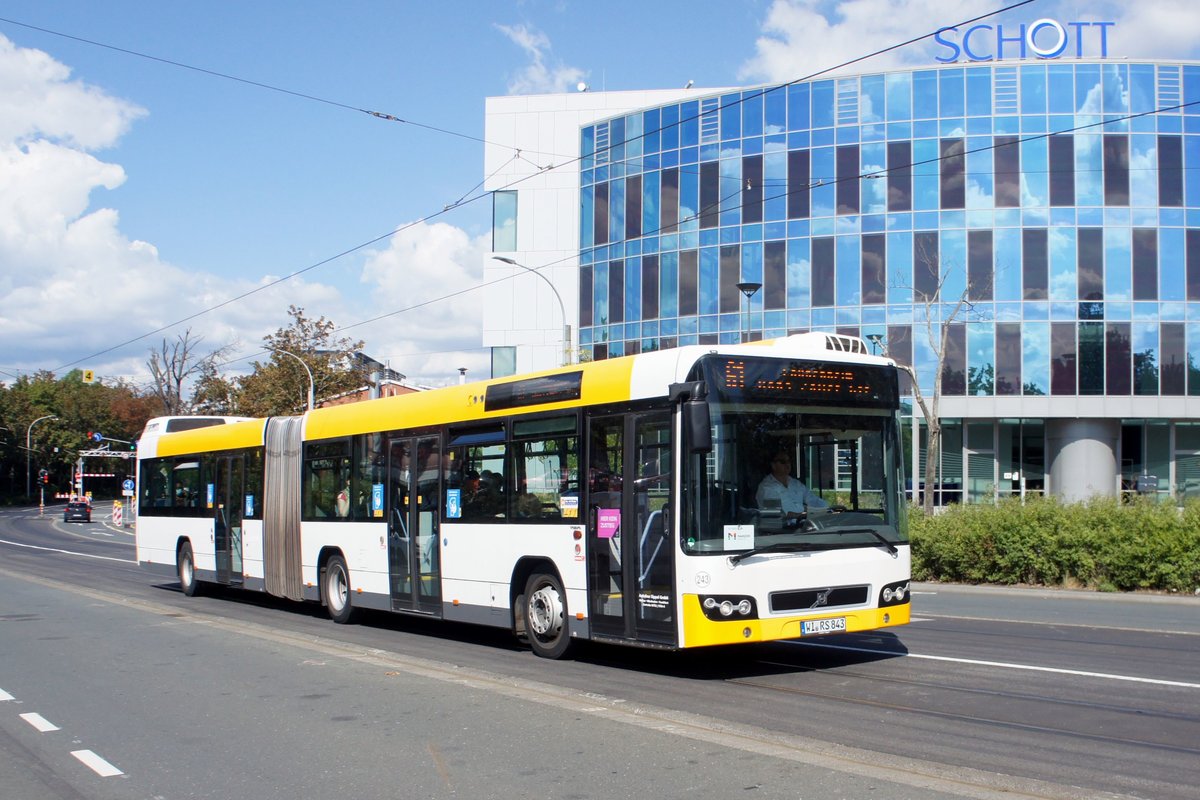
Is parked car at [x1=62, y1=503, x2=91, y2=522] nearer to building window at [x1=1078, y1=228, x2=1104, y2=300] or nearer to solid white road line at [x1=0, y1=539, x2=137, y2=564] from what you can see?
solid white road line at [x1=0, y1=539, x2=137, y2=564]

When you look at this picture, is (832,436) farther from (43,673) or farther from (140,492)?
(140,492)

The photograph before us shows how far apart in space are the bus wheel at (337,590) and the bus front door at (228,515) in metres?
3.34

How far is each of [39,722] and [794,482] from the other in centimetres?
646

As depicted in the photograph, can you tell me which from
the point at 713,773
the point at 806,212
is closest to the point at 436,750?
the point at 713,773

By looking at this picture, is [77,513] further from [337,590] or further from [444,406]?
[444,406]

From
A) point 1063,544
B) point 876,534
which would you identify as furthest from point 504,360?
point 876,534

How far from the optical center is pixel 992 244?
4066 cm

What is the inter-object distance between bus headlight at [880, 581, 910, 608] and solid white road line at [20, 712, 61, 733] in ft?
22.8

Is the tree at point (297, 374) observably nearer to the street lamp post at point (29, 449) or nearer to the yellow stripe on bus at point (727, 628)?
the yellow stripe on bus at point (727, 628)

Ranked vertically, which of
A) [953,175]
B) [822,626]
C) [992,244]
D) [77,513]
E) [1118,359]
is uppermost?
[953,175]

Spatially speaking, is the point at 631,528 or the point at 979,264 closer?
the point at 631,528

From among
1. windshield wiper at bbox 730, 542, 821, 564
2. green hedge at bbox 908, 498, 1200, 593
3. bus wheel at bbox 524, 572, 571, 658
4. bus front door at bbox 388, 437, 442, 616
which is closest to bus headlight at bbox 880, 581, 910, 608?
windshield wiper at bbox 730, 542, 821, 564

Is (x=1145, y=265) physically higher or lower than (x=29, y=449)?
higher

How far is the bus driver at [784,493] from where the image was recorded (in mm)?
10031
